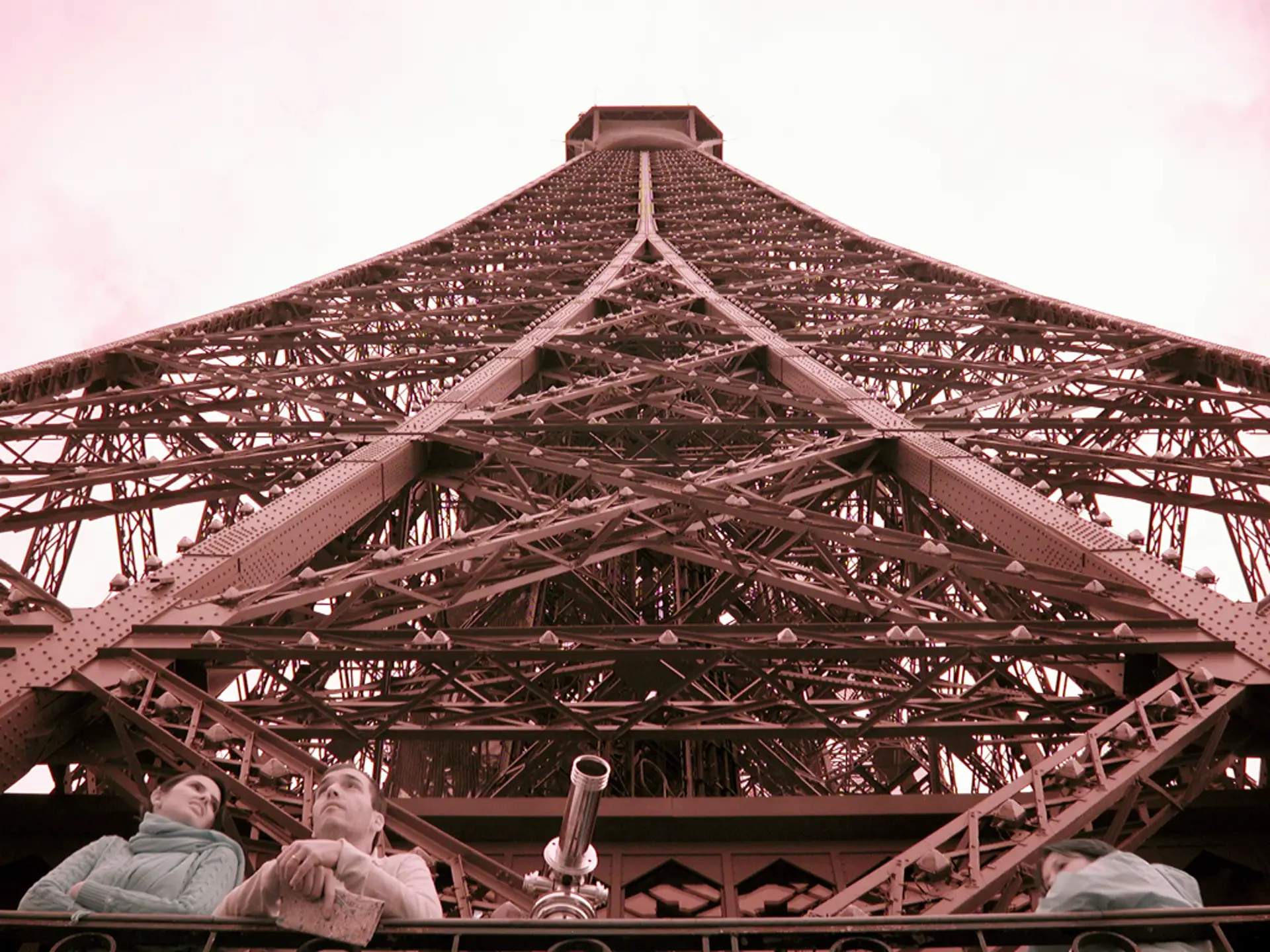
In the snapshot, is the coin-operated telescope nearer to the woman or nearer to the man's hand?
the man's hand

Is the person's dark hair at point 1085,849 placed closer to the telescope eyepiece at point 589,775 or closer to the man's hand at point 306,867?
the telescope eyepiece at point 589,775

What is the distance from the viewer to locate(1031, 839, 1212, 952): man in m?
4.53

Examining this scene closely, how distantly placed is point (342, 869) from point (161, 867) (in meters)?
0.88

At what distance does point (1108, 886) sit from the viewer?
182 inches

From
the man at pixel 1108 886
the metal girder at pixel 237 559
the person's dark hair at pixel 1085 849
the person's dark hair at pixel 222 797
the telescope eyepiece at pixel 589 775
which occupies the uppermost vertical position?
the metal girder at pixel 237 559

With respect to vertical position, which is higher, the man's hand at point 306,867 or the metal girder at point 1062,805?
the metal girder at point 1062,805

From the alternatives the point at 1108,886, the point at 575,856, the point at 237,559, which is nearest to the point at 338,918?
the point at 575,856

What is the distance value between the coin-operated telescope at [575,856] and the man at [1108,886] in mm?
1394

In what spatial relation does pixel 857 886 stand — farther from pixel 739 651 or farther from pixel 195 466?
pixel 195 466

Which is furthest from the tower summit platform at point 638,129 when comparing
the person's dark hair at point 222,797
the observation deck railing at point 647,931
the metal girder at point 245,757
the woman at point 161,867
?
the observation deck railing at point 647,931

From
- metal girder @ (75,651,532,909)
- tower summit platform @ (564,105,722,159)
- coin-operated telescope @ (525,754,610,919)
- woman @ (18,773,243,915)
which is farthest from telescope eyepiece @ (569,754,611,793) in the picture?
tower summit platform @ (564,105,722,159)

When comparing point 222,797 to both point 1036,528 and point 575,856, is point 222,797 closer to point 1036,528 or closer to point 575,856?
point 575,856

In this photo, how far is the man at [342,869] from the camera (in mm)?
4242

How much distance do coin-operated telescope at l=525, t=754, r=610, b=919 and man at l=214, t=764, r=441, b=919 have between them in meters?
0.36
